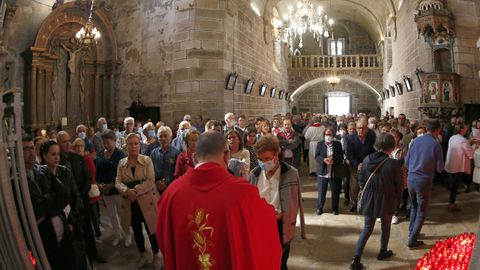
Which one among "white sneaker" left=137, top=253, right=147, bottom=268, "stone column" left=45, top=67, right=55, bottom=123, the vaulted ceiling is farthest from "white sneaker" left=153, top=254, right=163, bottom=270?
the vaulted ceiling

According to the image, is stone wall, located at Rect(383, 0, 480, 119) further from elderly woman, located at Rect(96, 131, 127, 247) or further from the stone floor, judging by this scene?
elderly woman, located at Rect(96, 131, 127, 247)

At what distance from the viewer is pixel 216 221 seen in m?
1.68

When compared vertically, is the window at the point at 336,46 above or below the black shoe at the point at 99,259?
above

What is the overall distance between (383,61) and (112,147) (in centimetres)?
1776

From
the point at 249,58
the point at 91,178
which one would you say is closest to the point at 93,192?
the point at 91,178

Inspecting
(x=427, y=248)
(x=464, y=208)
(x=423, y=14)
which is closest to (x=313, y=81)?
(x=423, y=14)

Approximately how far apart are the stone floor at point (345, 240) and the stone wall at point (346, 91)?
57.5 feet

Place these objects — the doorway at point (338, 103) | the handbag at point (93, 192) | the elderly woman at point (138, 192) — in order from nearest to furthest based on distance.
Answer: the elderly woman at point (138, 192) → the handbag at point (93, 192) → the doorway at point (338, 103)

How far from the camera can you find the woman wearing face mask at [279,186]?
9.52 ft

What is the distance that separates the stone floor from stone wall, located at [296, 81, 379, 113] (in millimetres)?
17521

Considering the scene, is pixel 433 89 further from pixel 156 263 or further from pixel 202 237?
pixel 202 237

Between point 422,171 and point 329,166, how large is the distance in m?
1.51

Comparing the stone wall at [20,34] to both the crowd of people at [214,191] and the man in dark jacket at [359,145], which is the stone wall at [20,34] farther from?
the man in dark jacket at [359,145]

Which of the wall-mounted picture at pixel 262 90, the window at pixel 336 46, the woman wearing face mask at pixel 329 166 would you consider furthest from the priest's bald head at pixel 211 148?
the window at pixel 336 46
